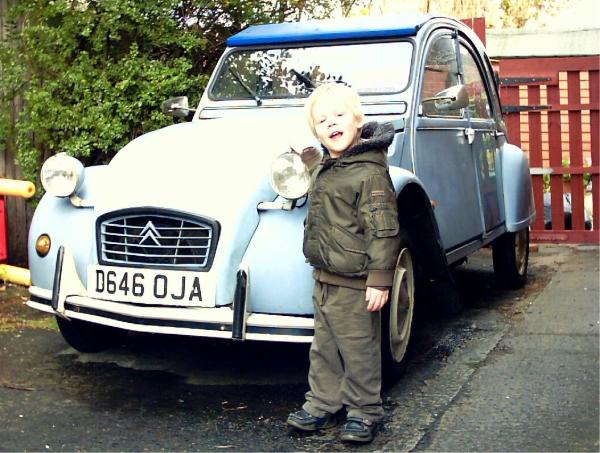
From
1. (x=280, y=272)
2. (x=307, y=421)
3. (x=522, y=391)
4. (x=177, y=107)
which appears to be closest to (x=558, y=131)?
(x=177, y=107)

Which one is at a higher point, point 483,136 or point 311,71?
point 311,71

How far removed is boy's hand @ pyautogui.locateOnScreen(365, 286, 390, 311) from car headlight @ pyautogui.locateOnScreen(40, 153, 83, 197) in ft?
6.06

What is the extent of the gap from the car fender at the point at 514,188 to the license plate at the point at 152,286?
3322 mm

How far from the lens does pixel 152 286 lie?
4.29 meters

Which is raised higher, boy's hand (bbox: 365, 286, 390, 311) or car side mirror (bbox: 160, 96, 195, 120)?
car side mirror (bbox: 160, 96, 195, 120)

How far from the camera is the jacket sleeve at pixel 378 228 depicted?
12.2 feet

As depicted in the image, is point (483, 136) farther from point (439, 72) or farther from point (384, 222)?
point (384, 222)

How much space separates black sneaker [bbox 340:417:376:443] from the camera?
12.4 ft

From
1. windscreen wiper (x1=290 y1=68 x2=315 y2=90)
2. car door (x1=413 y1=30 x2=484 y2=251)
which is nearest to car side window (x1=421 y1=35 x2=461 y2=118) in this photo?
car door (x1=413 y1=30 x2=484 y2=251)

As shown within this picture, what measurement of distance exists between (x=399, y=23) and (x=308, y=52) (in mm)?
599

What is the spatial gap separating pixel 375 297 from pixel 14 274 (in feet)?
13.8

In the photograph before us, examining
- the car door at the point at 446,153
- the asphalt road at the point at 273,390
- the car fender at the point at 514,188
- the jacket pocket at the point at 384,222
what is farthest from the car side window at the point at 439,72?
the jacket pocket at the point at 384,222

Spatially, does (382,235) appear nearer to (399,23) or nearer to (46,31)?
(399,23)

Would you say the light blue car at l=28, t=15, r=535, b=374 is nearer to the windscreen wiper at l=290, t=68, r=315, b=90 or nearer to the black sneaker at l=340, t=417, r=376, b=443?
the windscreen wiper at l=290, t=68, r=315, b=90
